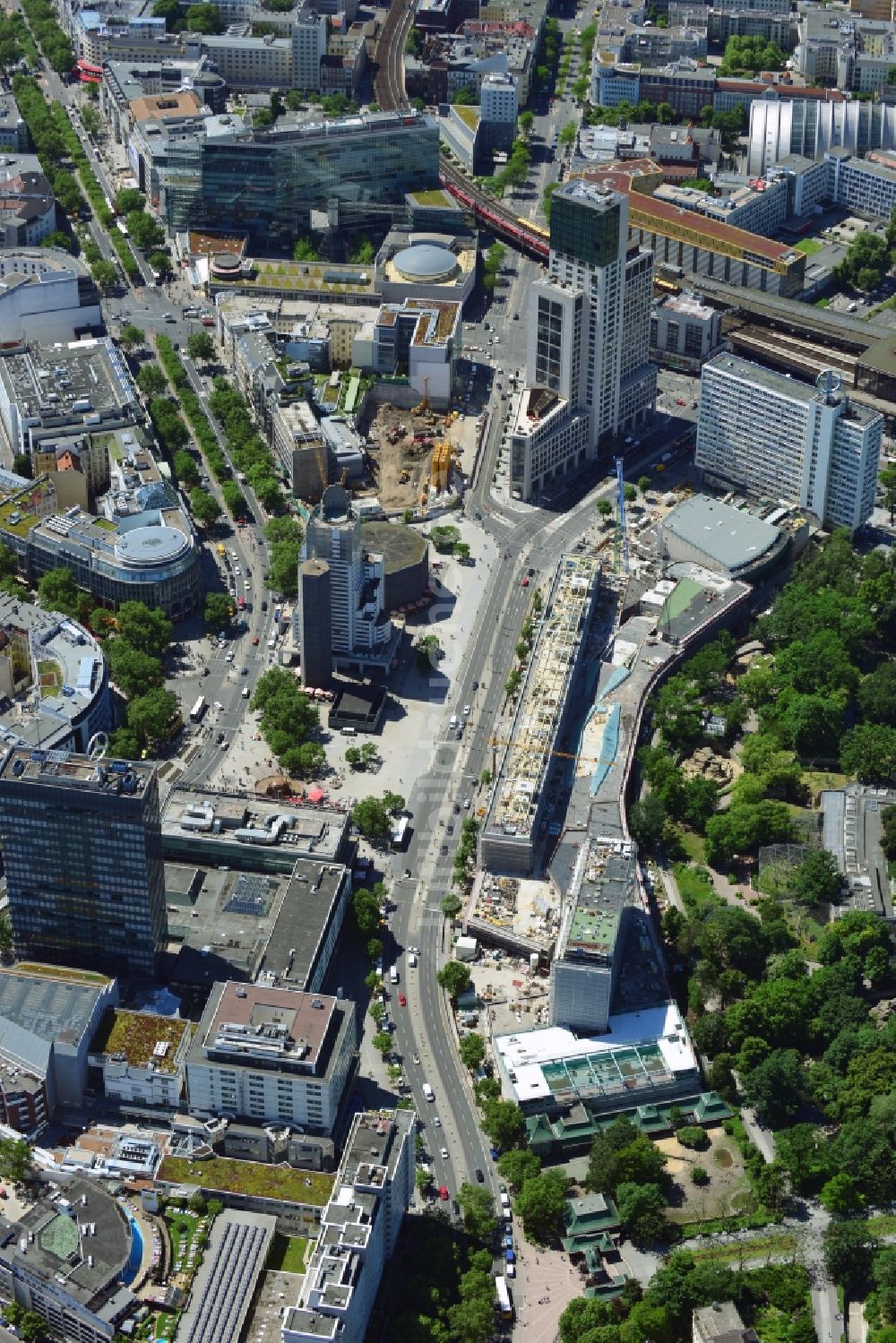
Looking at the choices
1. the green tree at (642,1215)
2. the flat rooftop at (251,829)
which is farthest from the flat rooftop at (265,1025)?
the green tree at (642,1215)

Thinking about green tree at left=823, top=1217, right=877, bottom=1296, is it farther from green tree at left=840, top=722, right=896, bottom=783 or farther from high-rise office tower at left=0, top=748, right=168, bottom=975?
high-rise office tower at left=0, top=748, right=168, bottom=975

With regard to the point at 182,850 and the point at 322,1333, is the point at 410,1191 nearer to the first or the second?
the point at 322,1333

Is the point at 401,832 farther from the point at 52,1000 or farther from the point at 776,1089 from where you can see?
the point at 776,1089

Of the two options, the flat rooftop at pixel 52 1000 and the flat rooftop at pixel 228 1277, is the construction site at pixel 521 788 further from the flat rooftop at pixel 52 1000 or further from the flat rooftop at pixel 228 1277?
the flat rooftop at pixel 228 1277

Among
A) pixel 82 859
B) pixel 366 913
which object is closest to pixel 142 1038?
pixel 82 859

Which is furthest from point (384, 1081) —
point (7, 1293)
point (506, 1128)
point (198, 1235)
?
point (7, 1293)

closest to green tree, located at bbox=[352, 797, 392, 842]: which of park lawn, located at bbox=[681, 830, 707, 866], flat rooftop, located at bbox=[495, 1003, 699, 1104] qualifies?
park lawn, located at bbox=[681, 830, 707, 866]

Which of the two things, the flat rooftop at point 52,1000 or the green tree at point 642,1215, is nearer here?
the green tree at point 642,1215
